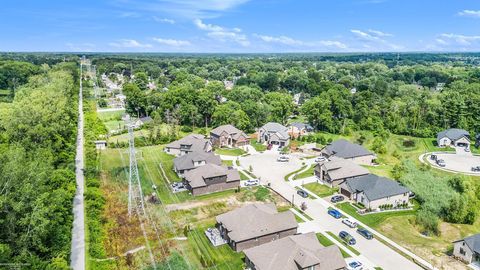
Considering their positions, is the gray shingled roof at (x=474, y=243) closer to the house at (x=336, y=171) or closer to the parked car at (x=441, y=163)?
the house at (x=336, y=171)

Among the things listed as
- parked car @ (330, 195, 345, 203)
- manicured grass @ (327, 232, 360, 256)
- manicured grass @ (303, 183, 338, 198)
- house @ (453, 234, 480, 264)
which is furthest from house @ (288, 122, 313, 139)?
house @ (453, 234, 480, 264)

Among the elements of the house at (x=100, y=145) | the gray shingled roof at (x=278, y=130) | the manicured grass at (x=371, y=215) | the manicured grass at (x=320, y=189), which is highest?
the gray shingled roof at (x=278, y=130)

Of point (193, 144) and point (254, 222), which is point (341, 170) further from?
point (193, 144)

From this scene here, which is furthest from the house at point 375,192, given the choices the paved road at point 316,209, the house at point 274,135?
the house at point 274,135

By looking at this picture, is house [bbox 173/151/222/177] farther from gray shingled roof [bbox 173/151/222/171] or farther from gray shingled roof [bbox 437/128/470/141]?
gray shingled roof [bbox 437/128/470/141]

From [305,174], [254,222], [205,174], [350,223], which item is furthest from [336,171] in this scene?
[254,222]
